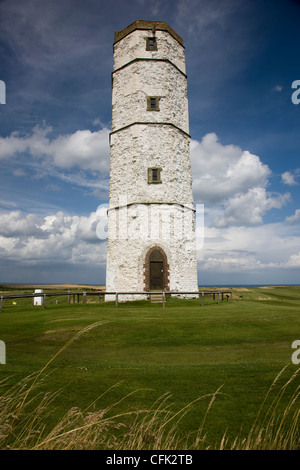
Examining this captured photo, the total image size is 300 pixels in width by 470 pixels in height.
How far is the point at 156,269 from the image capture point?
21.2 meters

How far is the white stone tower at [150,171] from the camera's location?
2127 centimetres

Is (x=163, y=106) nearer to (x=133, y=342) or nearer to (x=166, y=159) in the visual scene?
(x=166, y=159)

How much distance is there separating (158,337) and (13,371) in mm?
4694

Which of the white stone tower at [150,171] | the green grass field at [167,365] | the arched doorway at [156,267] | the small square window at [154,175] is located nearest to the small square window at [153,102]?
the white stone tower at [150,171]

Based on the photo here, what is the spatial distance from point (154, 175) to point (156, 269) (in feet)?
23.3

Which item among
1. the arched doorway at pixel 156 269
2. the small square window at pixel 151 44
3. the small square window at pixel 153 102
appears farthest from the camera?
the small square window at pixel 151 44

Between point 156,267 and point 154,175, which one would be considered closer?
point 156,267

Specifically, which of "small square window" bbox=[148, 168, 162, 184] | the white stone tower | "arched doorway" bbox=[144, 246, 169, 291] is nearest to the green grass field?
"arched doorway" bbox=[144, 246, 169, 291]

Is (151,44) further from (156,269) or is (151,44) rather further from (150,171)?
(156,269)

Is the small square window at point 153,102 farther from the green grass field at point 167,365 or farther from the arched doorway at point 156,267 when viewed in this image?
the green grass field at point 167,365

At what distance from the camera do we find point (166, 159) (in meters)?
22.4

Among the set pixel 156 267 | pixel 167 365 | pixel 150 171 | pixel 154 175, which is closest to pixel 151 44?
pixel 150 171

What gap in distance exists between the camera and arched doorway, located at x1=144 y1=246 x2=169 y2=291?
69.3 ft
